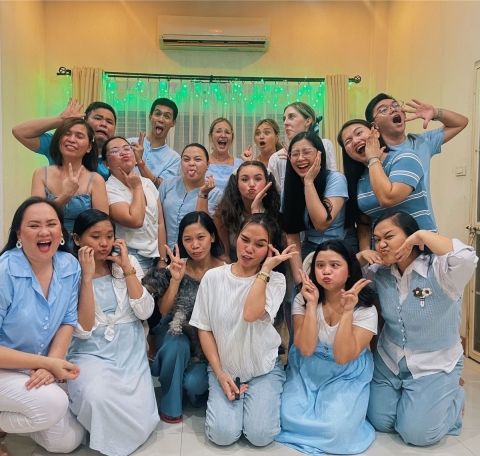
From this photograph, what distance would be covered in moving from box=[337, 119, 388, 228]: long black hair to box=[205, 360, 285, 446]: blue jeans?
3.04 ft

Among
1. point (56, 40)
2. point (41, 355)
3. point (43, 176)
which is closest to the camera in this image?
point (41, 355)

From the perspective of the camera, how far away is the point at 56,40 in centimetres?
497

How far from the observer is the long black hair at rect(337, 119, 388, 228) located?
2.43 meters

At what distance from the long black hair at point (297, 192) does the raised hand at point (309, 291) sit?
15.6 inches

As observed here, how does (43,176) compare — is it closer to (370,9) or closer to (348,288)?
(348,288)

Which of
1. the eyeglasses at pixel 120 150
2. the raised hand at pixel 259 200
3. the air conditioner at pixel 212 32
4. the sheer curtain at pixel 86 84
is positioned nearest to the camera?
the raised hand at pixel 259 200

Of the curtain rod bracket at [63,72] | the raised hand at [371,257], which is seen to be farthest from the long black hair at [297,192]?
the curtain rod bracket at [63,72]

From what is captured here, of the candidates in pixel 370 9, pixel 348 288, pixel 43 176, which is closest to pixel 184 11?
pixel 370 9

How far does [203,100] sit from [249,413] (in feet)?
12.3

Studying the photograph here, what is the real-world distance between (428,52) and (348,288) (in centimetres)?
289

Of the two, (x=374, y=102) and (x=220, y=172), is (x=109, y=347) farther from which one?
(x=374, y=102)

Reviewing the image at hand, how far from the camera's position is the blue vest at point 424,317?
6.51ft

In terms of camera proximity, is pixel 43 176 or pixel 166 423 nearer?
pixel 166 423

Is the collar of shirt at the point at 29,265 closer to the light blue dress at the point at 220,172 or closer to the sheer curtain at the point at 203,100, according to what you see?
the light blue dress at the point at 220,172
